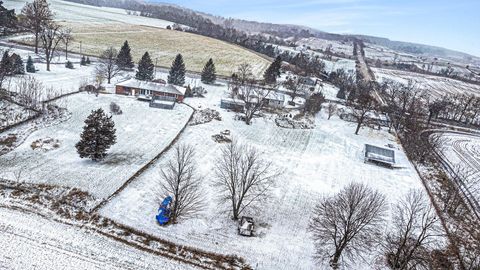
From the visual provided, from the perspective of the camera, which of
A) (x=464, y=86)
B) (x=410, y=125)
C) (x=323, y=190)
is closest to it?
(x=323, y=190)

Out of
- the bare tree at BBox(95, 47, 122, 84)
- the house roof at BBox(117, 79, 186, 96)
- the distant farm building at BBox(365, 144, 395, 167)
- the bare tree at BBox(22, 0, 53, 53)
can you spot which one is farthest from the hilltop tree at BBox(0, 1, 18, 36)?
the distant farm building at BBox(365, 144, 395, 167)

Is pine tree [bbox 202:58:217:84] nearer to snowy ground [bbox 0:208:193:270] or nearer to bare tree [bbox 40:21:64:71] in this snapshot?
bare tree [bbox 40:21:64:71]

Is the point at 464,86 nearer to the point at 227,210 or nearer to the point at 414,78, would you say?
the point at 414,78

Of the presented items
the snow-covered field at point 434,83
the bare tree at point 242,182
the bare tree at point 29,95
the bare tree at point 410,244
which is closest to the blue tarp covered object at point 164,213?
the bare tree at point 242,182

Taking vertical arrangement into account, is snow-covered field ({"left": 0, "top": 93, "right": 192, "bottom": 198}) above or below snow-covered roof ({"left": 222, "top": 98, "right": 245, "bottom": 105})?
below

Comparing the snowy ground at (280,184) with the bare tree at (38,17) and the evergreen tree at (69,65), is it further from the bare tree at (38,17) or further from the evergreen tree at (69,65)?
the bare tree at (38,17)

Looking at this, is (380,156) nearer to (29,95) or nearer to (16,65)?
(29,95)

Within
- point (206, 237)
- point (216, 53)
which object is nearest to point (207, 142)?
point (206, 237)
